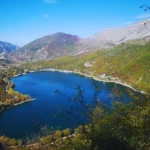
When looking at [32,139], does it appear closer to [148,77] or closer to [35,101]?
[35,101]

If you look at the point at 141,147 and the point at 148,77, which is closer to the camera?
the point at 141,147

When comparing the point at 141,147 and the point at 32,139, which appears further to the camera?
the point at 32,139

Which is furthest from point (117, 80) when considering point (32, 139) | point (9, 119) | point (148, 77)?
point (32, 139)

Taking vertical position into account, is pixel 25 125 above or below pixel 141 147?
below

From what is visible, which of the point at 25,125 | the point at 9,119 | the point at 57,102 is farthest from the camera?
the point at 57,102

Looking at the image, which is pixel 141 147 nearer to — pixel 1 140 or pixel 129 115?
pixel 129 115

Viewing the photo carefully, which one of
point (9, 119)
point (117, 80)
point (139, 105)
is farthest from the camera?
point (117, 80)

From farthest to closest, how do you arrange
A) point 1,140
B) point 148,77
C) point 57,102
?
point 148,77 < point 57,102 < point 1,140

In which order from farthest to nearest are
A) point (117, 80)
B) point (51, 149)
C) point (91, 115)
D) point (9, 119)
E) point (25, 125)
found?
point (117, 80)
point (9, 119)
point (25, 125)
point (51, 149)
point (91, 115)

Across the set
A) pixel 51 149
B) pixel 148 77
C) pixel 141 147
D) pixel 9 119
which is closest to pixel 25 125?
pixel 9 119
